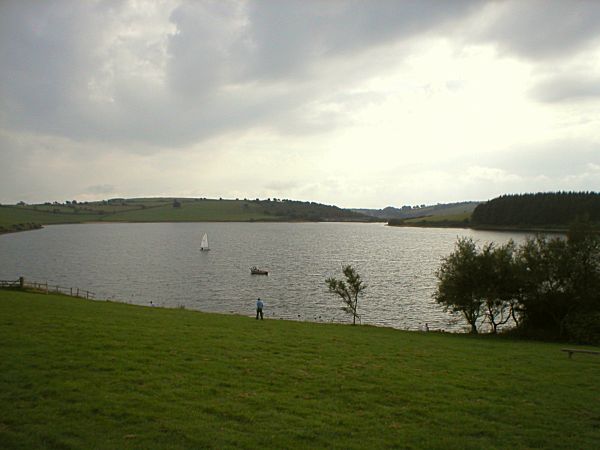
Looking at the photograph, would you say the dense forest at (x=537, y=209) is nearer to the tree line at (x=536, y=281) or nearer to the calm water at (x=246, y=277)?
the calm water at (x=246, y=277)

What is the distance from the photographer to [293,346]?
70.2ft

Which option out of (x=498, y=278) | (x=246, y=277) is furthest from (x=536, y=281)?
(x=246, y=277)

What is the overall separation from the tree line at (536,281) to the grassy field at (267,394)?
1507 cm

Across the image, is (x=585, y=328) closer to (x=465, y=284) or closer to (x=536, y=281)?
(x=536, y=281)

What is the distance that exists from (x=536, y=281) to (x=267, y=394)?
31.1 m

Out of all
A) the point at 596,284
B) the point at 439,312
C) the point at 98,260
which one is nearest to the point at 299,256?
the point at 98,260

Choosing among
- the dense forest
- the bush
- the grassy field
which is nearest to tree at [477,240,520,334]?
the bush

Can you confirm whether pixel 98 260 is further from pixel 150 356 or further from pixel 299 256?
pixel 150 356

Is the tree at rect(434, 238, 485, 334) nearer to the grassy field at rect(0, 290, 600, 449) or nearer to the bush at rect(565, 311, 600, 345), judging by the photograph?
the bush at rect(565, 311, 600, 345)

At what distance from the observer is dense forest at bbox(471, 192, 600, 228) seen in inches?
6063

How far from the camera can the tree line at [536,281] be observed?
35.3 meters

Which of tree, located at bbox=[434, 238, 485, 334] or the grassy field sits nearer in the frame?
the grassy field

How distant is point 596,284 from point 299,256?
77.6 metres

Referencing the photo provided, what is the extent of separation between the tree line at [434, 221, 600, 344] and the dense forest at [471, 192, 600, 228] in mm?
128015
